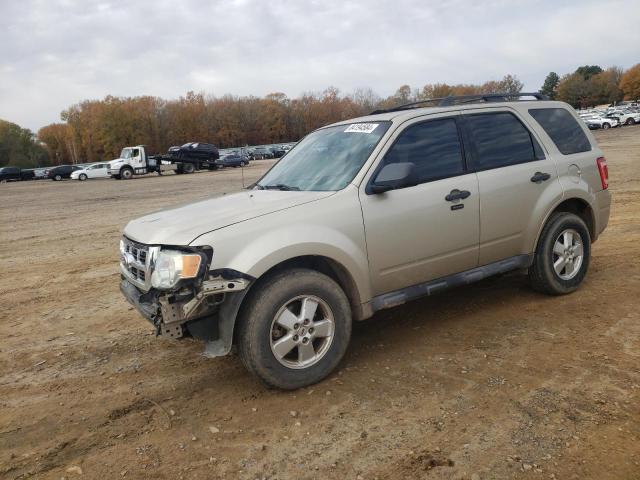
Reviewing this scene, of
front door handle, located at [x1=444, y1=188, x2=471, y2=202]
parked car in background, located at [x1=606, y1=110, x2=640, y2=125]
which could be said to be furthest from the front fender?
parked car in background, located at [x1=606, y1=110, x2=640, y2=125]

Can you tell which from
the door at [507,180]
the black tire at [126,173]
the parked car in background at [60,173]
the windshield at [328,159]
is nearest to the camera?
the windshield at [328,159]

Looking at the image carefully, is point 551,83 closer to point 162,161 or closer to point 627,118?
point 627,118

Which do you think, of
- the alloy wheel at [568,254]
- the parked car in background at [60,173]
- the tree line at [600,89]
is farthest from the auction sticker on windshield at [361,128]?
the tree line at [600,89]

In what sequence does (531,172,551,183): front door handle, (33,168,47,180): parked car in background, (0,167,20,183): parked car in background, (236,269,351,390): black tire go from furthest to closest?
(33,168,47,180): parked car in background
(0,167,20,183): parked car in background
(531,172,551,183): front door handle
(236,269,351,390): black tire

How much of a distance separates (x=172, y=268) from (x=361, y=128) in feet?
6.79

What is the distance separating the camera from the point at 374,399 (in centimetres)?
352

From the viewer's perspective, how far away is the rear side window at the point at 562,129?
5.15m

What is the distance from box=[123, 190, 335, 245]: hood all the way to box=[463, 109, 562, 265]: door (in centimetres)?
157

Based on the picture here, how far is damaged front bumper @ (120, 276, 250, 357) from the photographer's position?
11.0 feet

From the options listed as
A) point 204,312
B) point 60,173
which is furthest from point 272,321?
point 60,173

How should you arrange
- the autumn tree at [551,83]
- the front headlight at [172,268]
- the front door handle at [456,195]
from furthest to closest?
the autumn tree at [551,83]
the front door handle at [456,195]
the front headlight at [172,268]

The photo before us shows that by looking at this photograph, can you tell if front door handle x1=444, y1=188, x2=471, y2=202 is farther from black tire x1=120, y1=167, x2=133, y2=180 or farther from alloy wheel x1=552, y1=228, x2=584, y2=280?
black tire x1=120, y1=167, x2=133, y2=180

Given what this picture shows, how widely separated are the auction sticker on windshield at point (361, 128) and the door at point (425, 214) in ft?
0.89

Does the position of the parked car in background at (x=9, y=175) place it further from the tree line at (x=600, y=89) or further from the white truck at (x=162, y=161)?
the tree line at (x=600, y=89)
